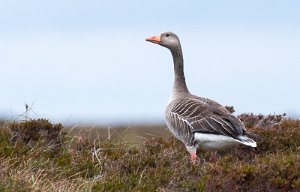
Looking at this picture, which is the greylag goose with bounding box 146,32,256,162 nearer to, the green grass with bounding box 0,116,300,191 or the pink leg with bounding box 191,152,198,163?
the pink leg with bounding box 191,152,198,163

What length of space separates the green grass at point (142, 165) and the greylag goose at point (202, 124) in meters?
0.23

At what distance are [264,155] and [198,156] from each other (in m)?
1.09

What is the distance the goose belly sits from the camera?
12.2 m

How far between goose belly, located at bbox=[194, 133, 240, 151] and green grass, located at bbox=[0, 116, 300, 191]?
0.18 meters

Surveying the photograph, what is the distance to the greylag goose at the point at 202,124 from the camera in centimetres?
1217

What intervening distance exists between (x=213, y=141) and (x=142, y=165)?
58.6 inches

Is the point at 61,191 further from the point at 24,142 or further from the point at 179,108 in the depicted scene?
the point at 179,108

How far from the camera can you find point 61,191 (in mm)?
9242

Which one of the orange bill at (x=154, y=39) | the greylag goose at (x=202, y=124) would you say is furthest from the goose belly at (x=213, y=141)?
the orange bill at (x=154, y=39)

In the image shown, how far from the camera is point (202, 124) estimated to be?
12594 millimetres

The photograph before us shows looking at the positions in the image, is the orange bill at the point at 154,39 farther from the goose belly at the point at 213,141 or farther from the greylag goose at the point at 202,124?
the goose belly at the point at 213,141

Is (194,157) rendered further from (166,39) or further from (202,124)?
(166,39)

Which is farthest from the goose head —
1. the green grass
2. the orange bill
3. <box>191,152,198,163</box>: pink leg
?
<box>191,152,198,163</box>: pink leg

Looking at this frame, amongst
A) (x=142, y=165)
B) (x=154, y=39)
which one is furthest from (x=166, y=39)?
(x=142, y=165)
